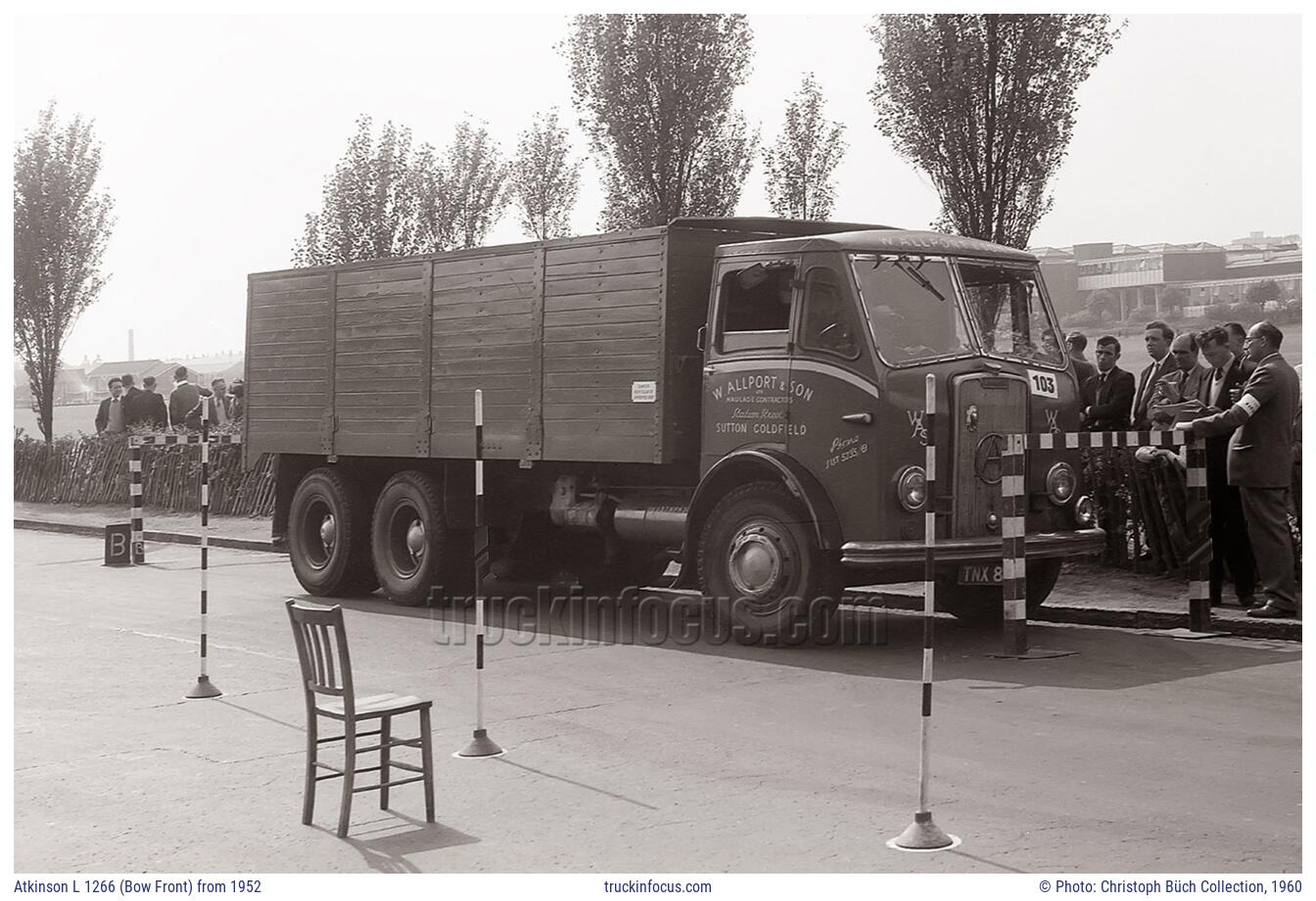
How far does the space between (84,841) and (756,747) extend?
3269mm

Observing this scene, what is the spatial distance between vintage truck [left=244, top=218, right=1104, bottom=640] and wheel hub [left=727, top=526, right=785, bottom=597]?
0.07ft

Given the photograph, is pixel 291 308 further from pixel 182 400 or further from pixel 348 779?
pixel 348 779

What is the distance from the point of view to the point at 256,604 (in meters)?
15.2

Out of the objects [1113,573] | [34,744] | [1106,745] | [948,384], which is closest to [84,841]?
[34,744]

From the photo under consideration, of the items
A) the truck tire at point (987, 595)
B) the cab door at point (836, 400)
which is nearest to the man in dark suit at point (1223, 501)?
the truck tire at point (987, 595)

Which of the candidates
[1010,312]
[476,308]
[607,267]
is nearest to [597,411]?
[607,267]

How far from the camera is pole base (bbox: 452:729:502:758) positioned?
8203 millimetres

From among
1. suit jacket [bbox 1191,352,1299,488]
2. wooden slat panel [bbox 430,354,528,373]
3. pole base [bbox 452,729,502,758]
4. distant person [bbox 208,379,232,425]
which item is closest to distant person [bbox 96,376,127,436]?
distant person [bbox 208,379,232,425]

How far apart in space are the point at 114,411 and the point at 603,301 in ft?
57.9

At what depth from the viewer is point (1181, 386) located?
13.7m

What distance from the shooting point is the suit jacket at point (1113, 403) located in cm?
1462

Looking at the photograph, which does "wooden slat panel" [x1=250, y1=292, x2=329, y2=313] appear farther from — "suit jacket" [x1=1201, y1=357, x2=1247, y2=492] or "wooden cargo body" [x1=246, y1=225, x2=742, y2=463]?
"suit jacket" [x1=1201, y1=357, x2=1247, y2=492]

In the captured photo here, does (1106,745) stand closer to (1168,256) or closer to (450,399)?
(450,399)

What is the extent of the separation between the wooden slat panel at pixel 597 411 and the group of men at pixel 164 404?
1255 cm
